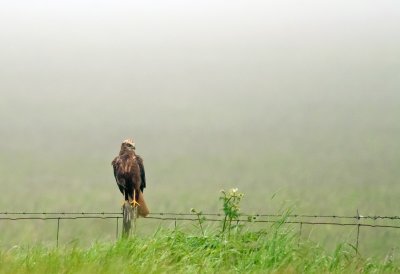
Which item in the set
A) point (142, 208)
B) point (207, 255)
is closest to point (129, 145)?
point (142, 208)

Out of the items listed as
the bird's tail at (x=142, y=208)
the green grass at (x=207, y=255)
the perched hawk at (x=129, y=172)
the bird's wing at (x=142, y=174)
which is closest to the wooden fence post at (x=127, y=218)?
the bird's tail at (x=142, y=208)

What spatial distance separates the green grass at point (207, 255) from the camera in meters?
6.10

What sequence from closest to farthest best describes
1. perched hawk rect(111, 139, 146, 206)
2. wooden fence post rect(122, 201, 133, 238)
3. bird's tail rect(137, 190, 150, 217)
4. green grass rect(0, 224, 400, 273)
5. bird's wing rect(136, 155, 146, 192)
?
green grass rect(0, 224, 400, 273) → wooden fence post rect(122, 201, 133, 238) → bird's tail rect(137, 190, 150, 217) → perched hawk rect(111, 139, 146, 206) → bird's wing rect(136, 155, 146, 192)

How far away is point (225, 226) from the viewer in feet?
25.0

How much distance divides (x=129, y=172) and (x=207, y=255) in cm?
226

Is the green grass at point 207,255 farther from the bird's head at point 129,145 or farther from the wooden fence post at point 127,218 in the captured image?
the bird's head at point 129,145

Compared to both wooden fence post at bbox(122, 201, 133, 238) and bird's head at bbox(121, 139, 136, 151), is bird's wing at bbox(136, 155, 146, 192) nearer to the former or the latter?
bird's head at bbox(121, 139, 136, 151)

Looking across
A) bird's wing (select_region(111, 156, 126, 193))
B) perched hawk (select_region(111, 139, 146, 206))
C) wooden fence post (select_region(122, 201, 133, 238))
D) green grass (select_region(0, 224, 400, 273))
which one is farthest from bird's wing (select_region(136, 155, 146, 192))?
green grass (select_region(0, 224, 400, 273))

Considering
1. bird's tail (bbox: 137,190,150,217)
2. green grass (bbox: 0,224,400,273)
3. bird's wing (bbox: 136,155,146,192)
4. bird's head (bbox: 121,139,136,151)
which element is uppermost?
bird's head (bbox: 121,139,136,151)

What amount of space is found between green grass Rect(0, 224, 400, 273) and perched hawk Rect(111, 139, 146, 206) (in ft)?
5.31

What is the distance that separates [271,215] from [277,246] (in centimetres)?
52

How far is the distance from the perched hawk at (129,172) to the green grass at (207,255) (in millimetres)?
1619

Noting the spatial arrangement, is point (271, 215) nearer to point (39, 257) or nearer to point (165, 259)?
point (165, 259)

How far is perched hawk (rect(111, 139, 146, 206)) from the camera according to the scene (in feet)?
29.6
